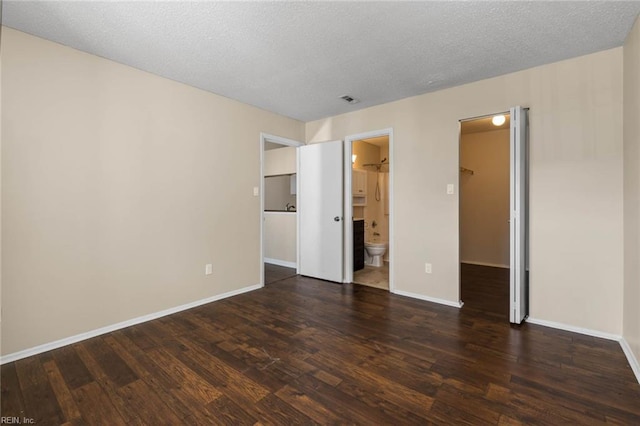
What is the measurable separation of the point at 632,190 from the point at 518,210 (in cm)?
74

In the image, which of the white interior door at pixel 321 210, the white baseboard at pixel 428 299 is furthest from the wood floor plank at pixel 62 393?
the white baseboard at pixel 428 299

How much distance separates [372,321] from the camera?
2.82 metres

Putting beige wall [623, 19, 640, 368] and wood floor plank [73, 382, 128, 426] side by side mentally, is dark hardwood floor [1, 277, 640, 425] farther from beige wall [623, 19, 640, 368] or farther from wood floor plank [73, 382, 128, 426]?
beige wall [623, 19, 640, 368]

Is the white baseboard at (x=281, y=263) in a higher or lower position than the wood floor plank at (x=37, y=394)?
higher

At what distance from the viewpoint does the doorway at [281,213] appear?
202 inches

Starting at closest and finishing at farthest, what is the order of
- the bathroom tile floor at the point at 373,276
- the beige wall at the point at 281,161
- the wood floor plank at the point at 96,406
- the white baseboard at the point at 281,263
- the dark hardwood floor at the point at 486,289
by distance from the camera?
1. the wood floor plank at the point at 96,406
2. the dark hardwood floor at the point at 486,289
3. the bathroom tile floor at the point at 373,276
4. the white baseboard at the point at 281,263
5. the beige wall at the point at 281,161

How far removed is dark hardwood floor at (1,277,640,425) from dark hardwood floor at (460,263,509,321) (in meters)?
0.32

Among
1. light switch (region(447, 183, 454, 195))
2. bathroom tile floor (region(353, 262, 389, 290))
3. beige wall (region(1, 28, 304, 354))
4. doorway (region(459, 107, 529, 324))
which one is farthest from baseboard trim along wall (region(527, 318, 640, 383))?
beige wall (region(1, 28, 304, 354))

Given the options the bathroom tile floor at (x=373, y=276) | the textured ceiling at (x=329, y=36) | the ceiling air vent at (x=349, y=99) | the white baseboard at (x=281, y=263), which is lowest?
the bathroom tile floor at (x=373, y=276)

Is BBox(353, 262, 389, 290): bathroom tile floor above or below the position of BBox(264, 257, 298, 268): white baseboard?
below

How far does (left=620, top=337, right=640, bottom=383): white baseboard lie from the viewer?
1.91 meters

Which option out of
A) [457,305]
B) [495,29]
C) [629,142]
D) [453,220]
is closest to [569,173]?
[629,142]

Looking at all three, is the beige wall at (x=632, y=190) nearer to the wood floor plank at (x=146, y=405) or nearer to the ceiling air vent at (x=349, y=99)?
the ceiling air vent at (x=349, y=99)

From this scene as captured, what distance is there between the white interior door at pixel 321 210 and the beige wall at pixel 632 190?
112 inches
